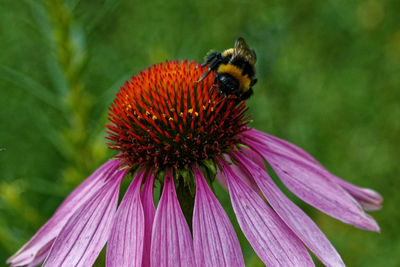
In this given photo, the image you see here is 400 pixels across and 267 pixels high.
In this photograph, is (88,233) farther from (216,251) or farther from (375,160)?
(375,160)

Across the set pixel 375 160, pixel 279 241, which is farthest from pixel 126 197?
pixel 375 160

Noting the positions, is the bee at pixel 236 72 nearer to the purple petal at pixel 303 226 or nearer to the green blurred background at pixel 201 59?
the purple petal at pixel 303 226

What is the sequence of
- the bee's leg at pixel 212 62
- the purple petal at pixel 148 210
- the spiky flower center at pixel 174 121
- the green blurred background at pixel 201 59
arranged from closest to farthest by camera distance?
the purple petal at pixel 148 210, the spiky flower center at pixel 174 121, the bee's leg at pixel 212 62, the green blurred background at pixel 201 59

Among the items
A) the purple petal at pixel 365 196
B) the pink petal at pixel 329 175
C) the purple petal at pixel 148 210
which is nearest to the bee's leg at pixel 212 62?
the pink petal at pixel 329 175

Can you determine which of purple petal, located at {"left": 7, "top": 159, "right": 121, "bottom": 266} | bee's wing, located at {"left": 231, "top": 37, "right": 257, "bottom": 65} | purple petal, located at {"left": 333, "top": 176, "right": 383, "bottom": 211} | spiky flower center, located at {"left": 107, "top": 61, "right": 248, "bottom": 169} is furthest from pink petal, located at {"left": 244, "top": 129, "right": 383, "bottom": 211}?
purple petal, located at {"left": 7, "top": 159, "right": 121, "bottom": 266}

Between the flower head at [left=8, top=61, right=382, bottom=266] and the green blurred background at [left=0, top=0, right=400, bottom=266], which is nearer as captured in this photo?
the flower head at [left=8, top=61, right=382, bottom=266]

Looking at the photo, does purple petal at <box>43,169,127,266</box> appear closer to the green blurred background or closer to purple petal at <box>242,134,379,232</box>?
purple petal at <box>242,134,379,232</box>
